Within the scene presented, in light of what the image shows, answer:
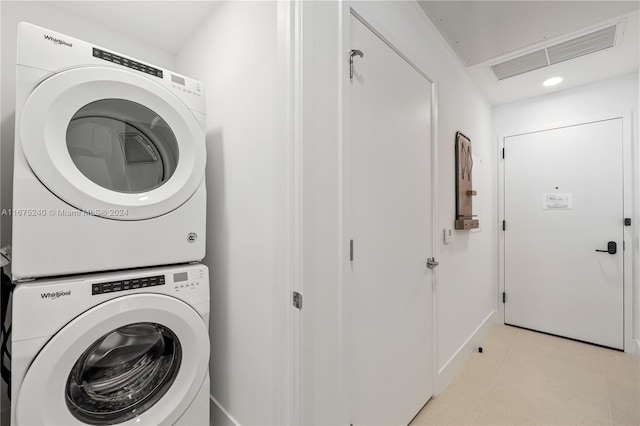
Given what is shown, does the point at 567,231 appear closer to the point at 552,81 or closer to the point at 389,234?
the point at 552,81

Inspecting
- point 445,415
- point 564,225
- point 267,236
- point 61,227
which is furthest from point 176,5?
point 564,225

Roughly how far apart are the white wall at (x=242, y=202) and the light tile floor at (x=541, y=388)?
1.08 metres

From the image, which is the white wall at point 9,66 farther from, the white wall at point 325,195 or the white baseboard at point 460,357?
the white baseboard at point 460,357

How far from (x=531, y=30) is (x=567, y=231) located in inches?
76.1

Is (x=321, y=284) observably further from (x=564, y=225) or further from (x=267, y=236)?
(x=564, y=225)

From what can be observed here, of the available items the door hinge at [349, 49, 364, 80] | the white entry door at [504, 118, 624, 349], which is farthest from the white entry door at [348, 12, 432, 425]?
the white entry door at [504, 118, 624, 349]

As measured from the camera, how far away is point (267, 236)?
110 cm

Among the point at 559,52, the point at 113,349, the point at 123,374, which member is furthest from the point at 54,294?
the point at 559,52

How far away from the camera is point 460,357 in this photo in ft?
6.98

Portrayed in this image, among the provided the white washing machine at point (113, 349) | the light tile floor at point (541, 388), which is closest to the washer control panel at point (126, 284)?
the white washing machine at point (113, 349)

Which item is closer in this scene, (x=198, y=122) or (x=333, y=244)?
(x=333, y=244)

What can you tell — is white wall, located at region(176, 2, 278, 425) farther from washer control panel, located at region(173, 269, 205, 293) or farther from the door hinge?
the door hinge

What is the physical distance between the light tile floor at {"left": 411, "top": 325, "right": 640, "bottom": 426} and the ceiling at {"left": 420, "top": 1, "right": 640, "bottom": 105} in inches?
95.9

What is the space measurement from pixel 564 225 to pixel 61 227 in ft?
12.3
